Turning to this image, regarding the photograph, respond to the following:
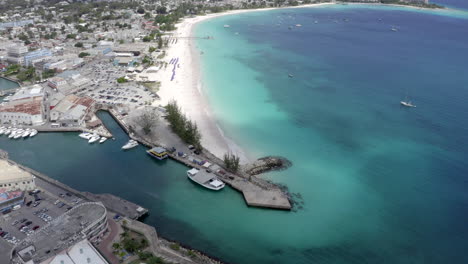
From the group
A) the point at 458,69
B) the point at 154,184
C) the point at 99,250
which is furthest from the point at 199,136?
the point at 458,69

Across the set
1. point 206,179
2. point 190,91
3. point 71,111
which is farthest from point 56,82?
point 206,179

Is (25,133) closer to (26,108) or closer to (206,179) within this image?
(26,108)

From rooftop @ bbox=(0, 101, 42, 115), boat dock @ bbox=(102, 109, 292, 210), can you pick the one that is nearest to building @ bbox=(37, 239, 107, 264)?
boat dock @ bbox=(102, 109, 292, 210)

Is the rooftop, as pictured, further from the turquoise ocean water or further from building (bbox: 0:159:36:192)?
building (bbox: 0:159:36:192)

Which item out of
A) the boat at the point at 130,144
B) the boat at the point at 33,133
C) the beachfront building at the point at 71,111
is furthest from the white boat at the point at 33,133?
the boat at the point at 130,144

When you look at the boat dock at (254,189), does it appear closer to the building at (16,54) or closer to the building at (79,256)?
the building at (79,256)

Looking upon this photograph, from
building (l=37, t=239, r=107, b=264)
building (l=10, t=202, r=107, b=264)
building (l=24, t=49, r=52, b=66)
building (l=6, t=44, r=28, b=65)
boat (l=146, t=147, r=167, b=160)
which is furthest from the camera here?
building (l=6, t=44, r=28, b=65)
